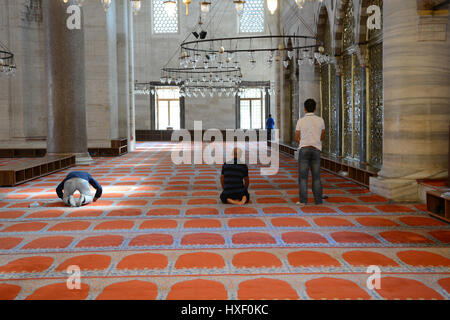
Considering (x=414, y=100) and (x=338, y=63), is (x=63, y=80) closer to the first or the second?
(x=338, y=63)

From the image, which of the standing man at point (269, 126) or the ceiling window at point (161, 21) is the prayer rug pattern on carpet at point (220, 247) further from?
the ceiling window at point (161, 21)

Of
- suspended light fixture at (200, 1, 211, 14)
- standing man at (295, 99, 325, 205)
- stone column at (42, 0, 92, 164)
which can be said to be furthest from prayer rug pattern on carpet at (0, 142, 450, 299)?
stone column at (42, 0, 92, 164)

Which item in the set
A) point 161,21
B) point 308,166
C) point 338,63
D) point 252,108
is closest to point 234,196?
point 308,166

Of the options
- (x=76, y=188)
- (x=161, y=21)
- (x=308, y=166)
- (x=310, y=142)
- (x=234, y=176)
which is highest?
(x=161, y=21)

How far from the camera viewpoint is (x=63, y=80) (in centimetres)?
1145

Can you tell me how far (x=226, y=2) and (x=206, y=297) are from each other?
24.7 meters

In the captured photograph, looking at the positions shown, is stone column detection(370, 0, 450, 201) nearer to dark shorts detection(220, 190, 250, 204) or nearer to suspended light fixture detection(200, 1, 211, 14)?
dark shorts detection(220, 190, 250, 204)

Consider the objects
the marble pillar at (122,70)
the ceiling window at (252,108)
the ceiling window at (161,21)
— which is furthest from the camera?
the ceiling window at (252,108)

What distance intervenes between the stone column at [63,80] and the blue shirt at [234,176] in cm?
645

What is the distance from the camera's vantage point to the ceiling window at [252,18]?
25969 millimetres

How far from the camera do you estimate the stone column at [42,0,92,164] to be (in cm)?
1137

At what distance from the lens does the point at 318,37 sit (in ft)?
41.8

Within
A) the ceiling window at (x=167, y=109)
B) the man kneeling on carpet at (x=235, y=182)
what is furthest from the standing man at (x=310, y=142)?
the ceiling window at (x=167, y=109)

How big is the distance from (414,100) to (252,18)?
2075cm
